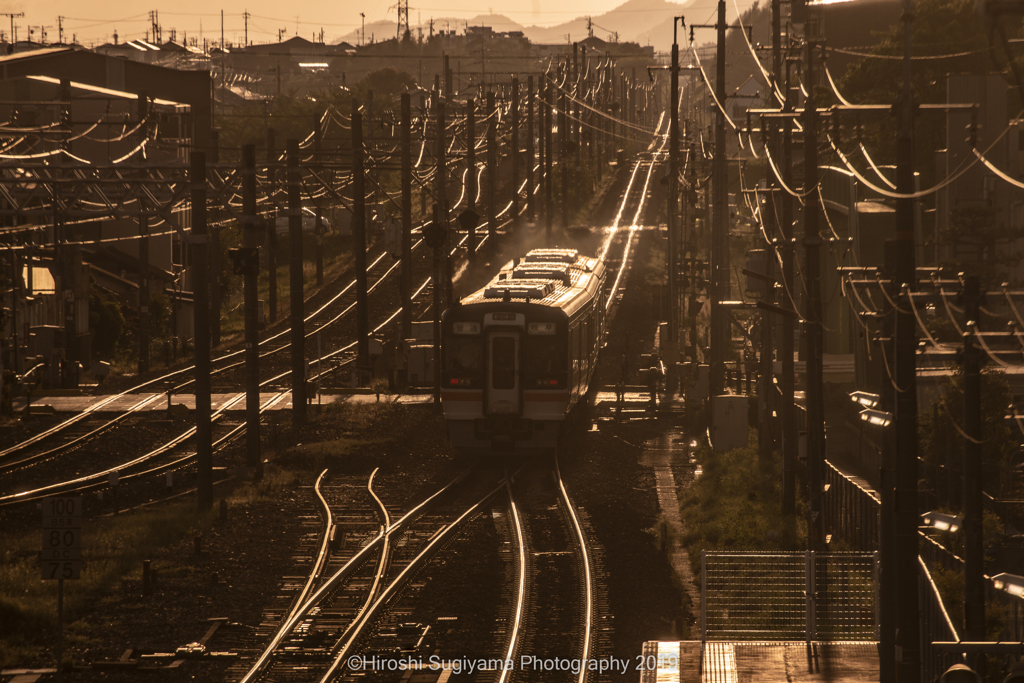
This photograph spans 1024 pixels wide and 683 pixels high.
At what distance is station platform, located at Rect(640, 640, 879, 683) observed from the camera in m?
10.7

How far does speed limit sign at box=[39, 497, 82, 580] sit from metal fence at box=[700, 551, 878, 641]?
6.01 meters

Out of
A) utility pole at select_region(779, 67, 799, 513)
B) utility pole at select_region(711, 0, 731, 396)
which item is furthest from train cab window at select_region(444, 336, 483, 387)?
utility pole at select_region(779, 67, 799, 513)

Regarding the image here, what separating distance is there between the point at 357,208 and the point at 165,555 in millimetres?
13816

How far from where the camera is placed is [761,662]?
1120 centimetres

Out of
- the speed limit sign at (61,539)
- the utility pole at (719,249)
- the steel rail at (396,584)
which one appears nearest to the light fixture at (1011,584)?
the steel rail at (396,584)

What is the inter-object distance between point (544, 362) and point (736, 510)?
4.61 m

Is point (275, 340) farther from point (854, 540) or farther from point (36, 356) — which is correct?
point (854, 540)

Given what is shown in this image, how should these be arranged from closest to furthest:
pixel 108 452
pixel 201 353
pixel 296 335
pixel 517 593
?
pixel 517 593 < pixel 201 353 < pixel 108 452 < pixel 296 335

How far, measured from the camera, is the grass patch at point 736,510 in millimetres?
15892

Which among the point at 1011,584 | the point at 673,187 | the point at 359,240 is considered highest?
the point at 673,187

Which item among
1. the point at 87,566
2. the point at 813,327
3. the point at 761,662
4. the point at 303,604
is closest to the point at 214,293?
the point at 87,566

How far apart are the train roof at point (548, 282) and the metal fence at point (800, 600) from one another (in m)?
8.91

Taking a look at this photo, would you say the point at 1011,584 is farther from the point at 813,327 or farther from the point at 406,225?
the point at 406,225

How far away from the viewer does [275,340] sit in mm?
35812
